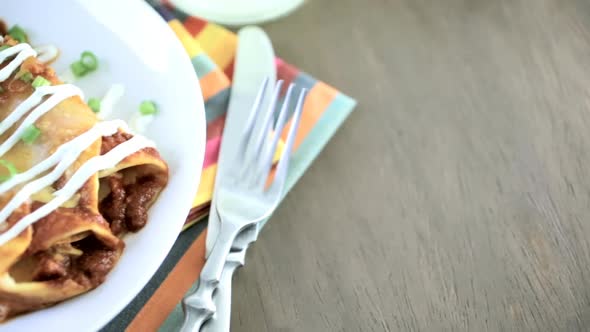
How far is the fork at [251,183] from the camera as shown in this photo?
3.29 ft

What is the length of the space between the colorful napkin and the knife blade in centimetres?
2

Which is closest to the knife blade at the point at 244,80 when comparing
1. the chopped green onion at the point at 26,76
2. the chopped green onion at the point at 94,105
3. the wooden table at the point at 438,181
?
the wooden table at the point at 438,181

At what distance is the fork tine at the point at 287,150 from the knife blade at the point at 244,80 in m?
0.06

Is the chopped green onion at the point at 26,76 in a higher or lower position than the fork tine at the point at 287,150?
higher

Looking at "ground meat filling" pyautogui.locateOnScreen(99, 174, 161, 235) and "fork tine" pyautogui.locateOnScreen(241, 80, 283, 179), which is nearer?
"ground meat filling" pyautogui.locateOnScreen(99, 174, 161, 235)

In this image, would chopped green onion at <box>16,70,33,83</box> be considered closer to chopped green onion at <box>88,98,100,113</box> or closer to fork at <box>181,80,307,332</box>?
chopped green onion at <box>88,98,100,113</box>

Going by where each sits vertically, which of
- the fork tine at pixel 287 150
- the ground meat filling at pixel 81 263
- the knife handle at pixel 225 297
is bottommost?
the knife handle at pixel 225 297

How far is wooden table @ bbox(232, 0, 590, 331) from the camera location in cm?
105

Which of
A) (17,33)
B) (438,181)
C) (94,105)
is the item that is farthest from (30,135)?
(438,181)

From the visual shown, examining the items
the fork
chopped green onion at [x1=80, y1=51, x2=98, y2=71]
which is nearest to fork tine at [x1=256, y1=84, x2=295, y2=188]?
the fork

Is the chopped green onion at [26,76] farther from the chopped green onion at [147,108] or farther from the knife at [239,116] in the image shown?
the knife at [239,116]

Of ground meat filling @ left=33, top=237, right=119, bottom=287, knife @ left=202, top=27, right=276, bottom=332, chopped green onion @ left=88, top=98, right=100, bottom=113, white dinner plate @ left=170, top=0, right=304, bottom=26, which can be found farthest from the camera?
white dinner plate @ left=170, top=0, right=304, bottom=26

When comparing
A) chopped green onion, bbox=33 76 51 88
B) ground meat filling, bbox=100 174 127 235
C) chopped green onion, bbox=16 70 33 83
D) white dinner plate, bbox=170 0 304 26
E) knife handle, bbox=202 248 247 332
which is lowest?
knife handle, bbox=202 248 247 332

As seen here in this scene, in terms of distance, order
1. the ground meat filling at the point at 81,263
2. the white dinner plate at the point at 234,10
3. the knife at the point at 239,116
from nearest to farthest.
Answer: the ground meat filling at the point at 81,263 → the knife at the point at 239,116 → the white dinner plate at the point at 234,10
